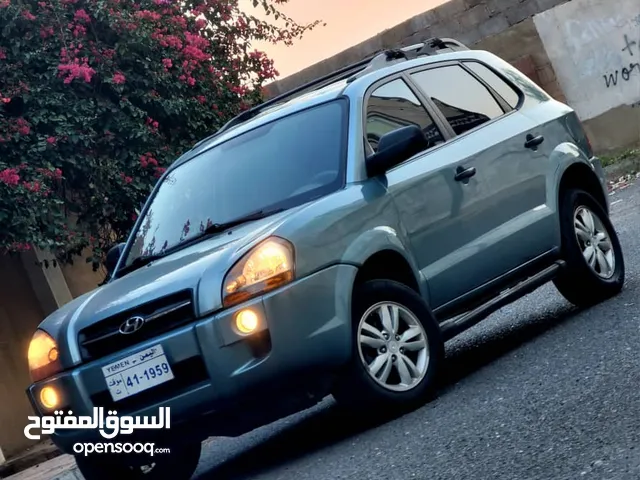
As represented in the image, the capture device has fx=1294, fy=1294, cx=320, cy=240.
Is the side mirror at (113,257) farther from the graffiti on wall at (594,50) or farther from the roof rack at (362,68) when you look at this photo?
the graffiti on wall at (594,50)

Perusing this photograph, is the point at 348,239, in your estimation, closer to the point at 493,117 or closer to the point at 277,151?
the point at 277,151

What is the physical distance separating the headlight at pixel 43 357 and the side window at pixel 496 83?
328 cm

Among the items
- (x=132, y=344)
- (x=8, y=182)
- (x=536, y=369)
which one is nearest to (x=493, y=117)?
(x=536, y=369)

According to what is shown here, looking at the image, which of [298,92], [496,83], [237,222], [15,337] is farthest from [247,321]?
[15,337]

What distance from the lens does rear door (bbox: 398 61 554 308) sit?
6777mm

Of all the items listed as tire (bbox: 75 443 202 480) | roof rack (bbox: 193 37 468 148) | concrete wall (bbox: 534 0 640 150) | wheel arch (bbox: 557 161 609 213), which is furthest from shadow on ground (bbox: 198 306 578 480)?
concrete wall (bbox: 534 0 640 150)

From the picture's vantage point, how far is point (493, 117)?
25.2ft

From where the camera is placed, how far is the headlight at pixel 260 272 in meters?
5.68

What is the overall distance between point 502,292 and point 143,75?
7368 mm

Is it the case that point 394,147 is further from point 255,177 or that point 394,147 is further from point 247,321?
point 247,321

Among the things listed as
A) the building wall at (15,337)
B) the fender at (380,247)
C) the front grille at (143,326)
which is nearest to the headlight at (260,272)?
the front grille at (143,326)

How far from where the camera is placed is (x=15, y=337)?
534 inches

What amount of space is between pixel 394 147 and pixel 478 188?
0.84 meters

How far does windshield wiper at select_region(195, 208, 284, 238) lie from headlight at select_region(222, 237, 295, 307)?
64 centimetres
